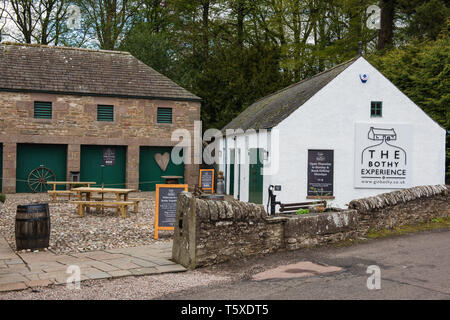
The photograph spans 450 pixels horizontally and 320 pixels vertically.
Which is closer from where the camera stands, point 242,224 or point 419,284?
point 419,284

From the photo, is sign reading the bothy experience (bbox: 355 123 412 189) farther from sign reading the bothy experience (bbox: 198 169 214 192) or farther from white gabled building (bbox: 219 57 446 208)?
sign reading the bothy experience (bbox: 198 169 214 192)

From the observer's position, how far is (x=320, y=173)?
15.8 m

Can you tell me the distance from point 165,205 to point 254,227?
3.11 metres

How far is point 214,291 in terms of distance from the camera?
6.18m

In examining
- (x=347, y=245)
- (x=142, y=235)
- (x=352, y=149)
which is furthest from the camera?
(x=352, y=149)

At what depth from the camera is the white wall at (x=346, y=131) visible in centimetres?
1559

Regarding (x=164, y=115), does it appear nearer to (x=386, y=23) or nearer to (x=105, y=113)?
(x=105, y=113)

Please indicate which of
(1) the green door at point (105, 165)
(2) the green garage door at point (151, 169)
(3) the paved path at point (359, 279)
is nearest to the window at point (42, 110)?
(1) the green door at point (105, 165)

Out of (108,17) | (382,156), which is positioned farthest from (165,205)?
(108,17)

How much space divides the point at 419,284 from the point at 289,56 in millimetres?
27488

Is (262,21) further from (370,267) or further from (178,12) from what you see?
(370,267)

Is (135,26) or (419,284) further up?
(135,26)

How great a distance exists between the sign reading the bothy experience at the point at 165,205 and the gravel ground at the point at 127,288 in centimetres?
348

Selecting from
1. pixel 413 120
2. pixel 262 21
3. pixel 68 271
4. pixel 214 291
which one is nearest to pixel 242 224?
pixel 214 291
